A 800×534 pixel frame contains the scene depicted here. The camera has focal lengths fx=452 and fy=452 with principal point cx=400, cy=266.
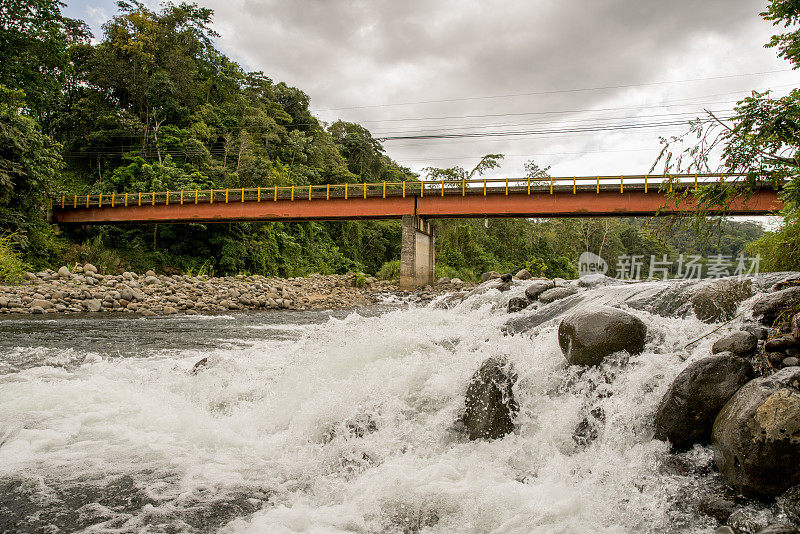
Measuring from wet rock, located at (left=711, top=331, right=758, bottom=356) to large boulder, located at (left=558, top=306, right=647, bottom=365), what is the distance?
0.82m

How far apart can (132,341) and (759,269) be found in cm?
1586

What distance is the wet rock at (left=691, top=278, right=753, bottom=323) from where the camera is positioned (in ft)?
18.2

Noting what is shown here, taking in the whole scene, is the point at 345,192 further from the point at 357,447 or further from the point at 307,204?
the point at 357,447

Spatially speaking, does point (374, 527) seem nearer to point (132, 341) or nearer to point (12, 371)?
point (12, 371)

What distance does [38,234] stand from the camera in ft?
76.2

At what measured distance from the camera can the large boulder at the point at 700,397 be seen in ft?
11.2

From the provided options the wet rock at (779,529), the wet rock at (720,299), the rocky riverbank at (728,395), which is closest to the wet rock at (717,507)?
the rocky riverbank at (728,395)

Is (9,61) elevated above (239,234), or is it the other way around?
(9,61)

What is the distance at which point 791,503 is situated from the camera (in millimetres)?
2697

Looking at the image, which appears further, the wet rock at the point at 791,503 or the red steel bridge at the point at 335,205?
the red steel bridge at the point at 335,205

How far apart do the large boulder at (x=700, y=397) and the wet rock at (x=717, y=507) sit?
510mm

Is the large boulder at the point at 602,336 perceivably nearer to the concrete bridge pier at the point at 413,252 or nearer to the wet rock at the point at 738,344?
the wet rock at the point at 738,344

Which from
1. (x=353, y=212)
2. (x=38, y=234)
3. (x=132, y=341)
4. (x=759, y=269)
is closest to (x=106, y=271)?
(x=38, y=234)
